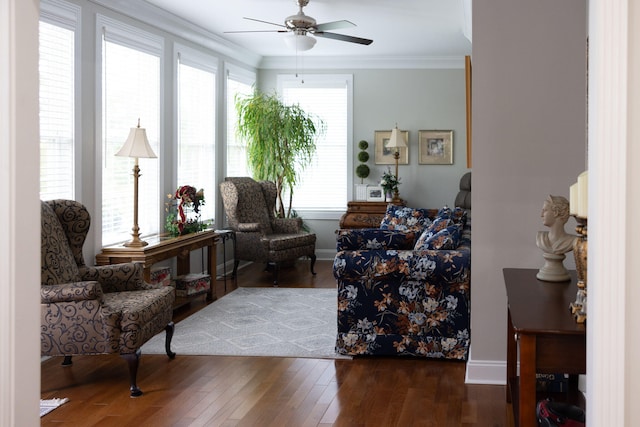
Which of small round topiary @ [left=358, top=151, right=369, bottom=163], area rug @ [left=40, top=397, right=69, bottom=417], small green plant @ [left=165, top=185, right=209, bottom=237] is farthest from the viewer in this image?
small round topiary @ [left=358, top=151, right=369, bottom=163]

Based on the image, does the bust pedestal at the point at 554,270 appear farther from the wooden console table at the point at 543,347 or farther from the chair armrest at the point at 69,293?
the chair armrest at the point at 69,293

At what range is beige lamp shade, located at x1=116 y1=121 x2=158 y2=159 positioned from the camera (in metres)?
5.57

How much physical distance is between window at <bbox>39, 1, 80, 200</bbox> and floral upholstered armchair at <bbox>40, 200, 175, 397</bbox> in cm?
60

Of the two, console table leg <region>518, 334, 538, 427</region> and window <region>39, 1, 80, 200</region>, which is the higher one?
window <region>39, 1, 80, 200</region>

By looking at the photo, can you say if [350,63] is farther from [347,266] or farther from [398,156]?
[347,266]

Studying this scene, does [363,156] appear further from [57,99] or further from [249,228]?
[57,99]

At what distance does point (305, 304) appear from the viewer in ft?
22.3

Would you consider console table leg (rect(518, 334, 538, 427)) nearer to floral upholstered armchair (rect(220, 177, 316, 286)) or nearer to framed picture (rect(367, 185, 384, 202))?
floral upholstered armchair (rect(220, 177, 316, 286))

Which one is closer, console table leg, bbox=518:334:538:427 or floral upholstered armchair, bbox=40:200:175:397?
console table leg, bbox=518:334:538:427

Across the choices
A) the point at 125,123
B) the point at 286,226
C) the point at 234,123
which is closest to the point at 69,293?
the point at 125,123

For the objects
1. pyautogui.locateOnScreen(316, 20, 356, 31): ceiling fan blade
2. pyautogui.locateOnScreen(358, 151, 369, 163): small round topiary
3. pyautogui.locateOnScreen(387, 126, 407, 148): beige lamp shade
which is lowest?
pyautogui.locateOnScreen(358, 151, 369, 163): small round topiary

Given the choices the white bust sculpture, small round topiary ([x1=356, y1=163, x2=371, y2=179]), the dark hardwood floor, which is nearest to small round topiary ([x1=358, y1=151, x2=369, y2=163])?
small round topiary ([x1=356, y1=163, x2=371, y2=179])
